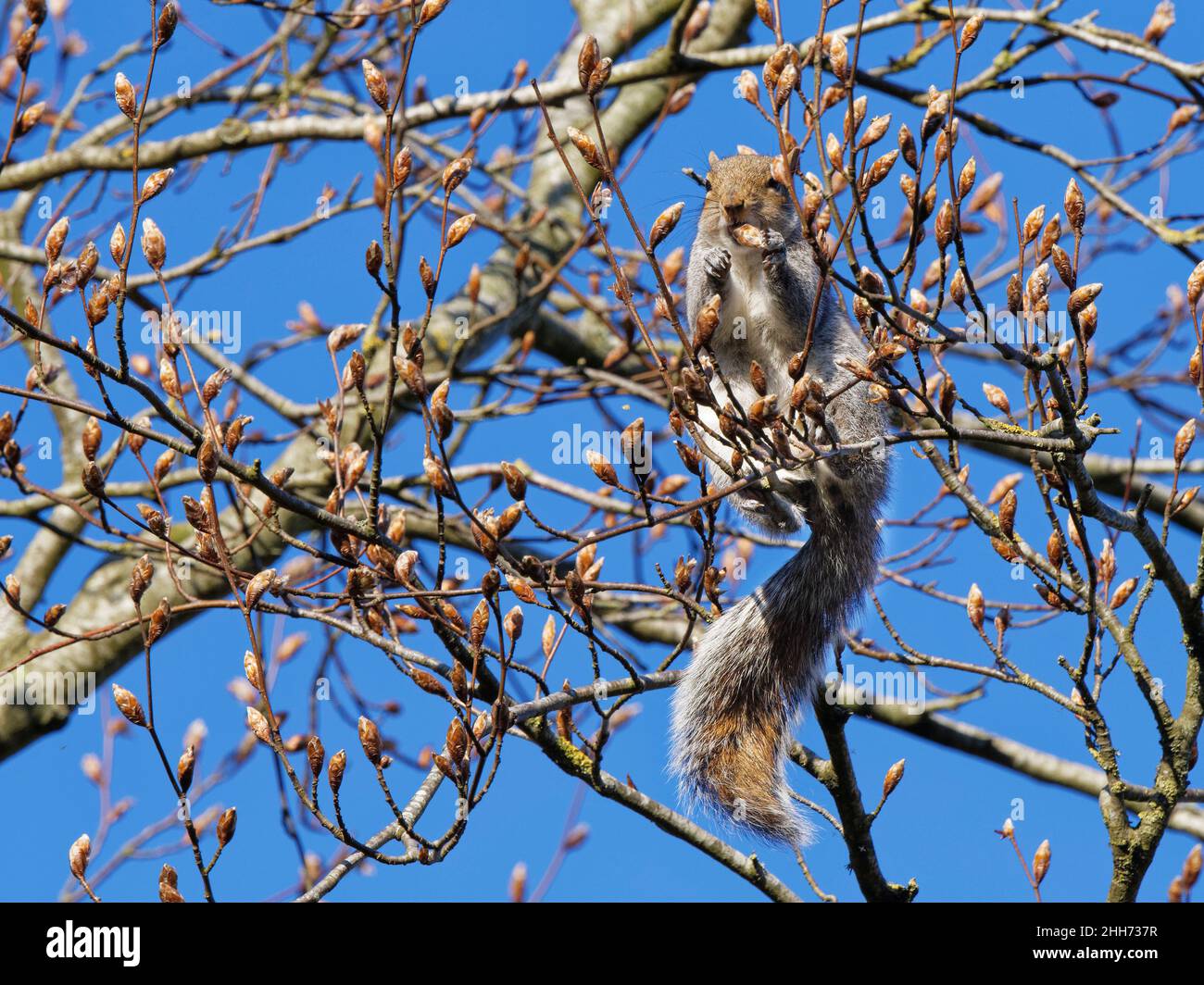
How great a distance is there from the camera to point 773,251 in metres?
4.31

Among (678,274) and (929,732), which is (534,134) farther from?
(929,732)

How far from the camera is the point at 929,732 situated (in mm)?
5258

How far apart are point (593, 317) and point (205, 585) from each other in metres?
2.78

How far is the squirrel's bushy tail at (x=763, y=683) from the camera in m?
3.95

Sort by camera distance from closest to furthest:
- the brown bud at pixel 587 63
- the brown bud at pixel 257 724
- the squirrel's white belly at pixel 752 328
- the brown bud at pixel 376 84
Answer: the brown bud at pixel 587 63 → the brown bud at pixel 257 724 → the brown bud at pixel 376 84 → the squirrel's white belly at pixel 752 328

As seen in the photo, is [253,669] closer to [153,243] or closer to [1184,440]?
[153,243]

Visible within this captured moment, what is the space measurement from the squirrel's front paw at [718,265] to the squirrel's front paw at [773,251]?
168 millimetres

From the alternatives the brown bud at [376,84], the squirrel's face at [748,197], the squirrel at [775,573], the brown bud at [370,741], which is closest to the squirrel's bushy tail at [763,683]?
the squirrel at [775,573]

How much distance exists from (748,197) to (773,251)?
1.45ft

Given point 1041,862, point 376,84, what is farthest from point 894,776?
point 376,84

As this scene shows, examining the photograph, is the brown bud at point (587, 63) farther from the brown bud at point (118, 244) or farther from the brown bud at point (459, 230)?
the brown bud at point (118, 244)
